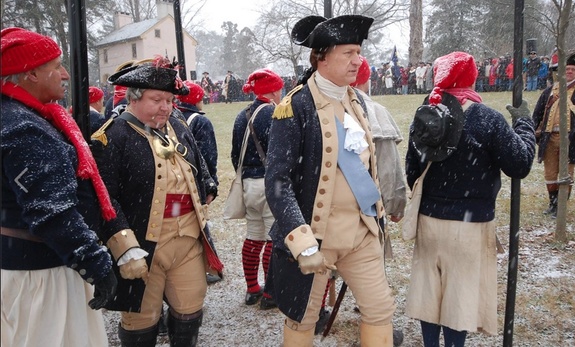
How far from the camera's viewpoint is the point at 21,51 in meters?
2.31

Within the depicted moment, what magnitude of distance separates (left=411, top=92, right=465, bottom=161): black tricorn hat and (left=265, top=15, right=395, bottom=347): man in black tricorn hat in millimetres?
344

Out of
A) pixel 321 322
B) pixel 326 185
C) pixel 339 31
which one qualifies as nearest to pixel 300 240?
pixel 326 185

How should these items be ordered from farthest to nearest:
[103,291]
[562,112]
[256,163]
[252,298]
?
[562,112] → [252,298] → [256,163] → [103,291]

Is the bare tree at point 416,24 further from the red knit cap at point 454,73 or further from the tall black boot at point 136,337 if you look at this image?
the tall black boot at point 136,337

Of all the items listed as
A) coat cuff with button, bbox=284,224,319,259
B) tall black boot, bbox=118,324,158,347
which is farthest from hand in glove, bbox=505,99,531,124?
tall black boot, bbox=118,324,158,347

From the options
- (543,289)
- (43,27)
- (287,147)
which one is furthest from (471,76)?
(43,27)

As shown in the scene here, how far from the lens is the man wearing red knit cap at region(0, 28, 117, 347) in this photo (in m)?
2.21

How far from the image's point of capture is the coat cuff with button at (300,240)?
256 cm

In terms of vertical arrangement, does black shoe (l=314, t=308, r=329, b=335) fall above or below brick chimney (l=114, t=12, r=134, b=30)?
below

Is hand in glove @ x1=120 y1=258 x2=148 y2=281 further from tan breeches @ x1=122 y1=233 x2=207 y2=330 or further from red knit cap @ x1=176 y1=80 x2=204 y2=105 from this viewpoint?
red knit cap @ x1=176 y1=80 x2=204 y2=105

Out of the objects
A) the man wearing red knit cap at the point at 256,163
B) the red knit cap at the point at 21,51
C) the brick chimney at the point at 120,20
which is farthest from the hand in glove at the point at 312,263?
the brick chimney at the point at 120,20

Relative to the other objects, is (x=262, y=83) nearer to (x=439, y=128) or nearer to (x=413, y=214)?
(x=413, y=214)

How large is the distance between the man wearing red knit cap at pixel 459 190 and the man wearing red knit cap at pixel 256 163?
170 centimetres

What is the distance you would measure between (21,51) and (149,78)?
0.83m
